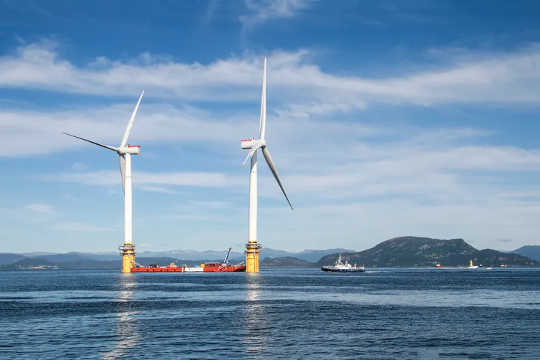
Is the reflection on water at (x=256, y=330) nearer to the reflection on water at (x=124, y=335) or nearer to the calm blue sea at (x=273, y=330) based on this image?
the calm blue sea at (x=273, y=330)

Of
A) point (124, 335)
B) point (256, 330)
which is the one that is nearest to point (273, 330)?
point (256, 330)

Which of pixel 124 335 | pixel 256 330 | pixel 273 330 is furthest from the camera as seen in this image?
pixel 256 330

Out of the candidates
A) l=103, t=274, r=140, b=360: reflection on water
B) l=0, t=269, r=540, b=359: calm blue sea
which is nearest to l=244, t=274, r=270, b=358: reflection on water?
l=0, t=269, r=540, b=359: calm blue sea

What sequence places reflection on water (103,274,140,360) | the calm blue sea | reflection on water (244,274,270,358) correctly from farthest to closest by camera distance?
reflection on water (244,274,270,358) → the calm blue sea → reflection on water (103,274,140,360)

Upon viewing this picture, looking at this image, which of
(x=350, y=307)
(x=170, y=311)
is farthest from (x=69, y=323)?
(x=350, y=307)

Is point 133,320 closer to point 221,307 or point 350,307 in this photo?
point 221,307

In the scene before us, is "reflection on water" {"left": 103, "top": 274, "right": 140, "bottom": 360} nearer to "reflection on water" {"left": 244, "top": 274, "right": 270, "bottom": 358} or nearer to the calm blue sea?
the calm blue sea

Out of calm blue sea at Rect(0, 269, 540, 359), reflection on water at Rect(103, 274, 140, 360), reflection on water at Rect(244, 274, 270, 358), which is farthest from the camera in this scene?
reflection on water at Rect(244, 274, 270, 358)

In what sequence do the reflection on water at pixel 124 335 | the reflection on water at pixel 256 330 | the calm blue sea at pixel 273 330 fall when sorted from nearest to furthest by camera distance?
the reflection on water at pixel 124 335, the calm blue sea at pixel 273 330, the reflection on water at pixel 256 330

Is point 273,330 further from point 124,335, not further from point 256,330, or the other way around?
point 124,335

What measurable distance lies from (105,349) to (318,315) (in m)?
38.9

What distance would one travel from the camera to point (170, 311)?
97688mm

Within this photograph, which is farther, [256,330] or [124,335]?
[256,330]

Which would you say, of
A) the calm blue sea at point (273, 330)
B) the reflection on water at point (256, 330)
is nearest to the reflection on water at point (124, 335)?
the calm blue sea at point (273, 330)
